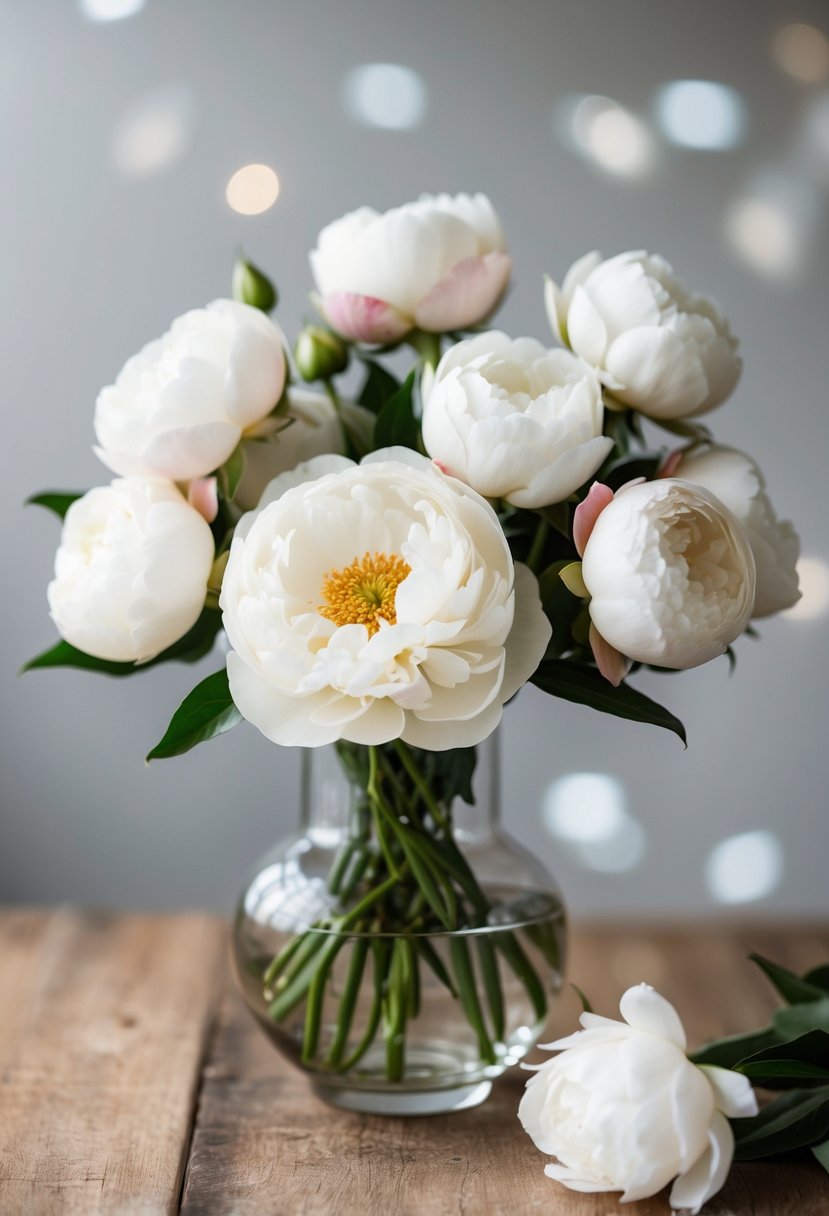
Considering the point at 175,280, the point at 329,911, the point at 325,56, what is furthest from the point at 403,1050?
the point at 325,56

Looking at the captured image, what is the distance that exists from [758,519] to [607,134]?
762 millimetres

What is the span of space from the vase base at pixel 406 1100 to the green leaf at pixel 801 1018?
17 centimetres

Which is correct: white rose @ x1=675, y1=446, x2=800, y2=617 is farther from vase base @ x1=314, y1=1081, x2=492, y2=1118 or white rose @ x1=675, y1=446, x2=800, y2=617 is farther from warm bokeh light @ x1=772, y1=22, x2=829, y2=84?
warm bokeh light @ x1=772, y1=22, x2=829, y2=84

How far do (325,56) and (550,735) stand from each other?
0.73 meters

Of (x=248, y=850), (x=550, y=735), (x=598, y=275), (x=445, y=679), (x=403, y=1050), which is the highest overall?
(x=598, y=275)

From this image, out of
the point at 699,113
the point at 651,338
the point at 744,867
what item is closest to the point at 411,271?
the point at 651,338

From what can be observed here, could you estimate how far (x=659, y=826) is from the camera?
1.26m

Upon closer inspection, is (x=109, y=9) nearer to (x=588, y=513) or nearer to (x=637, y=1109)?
(x=588, y=513)

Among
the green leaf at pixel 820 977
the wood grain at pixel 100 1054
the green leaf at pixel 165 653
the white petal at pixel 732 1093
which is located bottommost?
the wood grain at pixel 100 1054

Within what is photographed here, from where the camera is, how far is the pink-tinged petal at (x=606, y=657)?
52 centimetres

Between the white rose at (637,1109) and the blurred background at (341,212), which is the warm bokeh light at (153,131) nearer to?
the blurred background at (341,212)

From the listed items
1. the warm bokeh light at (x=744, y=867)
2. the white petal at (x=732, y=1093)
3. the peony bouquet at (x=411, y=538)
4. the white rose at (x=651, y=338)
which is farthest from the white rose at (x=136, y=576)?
the warm bokeh light at (x=744, y=867)

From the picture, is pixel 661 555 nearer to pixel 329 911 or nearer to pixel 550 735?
pixel 329 911

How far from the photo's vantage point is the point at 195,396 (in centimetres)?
55
